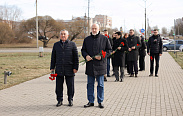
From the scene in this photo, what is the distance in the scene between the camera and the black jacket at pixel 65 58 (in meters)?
6.56

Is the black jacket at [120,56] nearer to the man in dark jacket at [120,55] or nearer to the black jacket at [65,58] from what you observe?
the man in dark jacket at [120,55]

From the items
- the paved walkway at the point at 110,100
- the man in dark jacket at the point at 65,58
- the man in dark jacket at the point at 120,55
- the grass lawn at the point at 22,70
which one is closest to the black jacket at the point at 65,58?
the man in dark jacket at the point at 65,58

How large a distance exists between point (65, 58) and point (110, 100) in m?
1.75

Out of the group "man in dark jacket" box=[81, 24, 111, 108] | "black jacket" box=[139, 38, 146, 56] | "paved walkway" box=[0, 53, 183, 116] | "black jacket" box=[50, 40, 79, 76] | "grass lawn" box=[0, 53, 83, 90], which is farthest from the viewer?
"black jacket" box=[139, 38, 146, 56]

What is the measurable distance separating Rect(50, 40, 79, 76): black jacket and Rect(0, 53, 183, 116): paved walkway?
0.88 meters

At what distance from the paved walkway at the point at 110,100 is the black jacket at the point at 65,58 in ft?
2.88

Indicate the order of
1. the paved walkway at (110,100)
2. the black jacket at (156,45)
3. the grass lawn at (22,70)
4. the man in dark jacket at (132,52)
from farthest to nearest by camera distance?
the man in dark jacket at (132,52) < the black jacket at (156,45) < the grass lawn at (22,70) < the paved walkway at (110,100)

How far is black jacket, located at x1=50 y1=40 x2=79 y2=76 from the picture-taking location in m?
6.56

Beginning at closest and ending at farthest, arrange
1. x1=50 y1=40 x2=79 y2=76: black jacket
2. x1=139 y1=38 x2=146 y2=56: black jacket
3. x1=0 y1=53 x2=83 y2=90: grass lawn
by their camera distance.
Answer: x1=50 y1=40 x2=79 y2=76: black jacket
x1=0 y1=53 x2=83 y2=90: grass lawn
x1=139 y1=38 x2=146 y2=56: black jacket

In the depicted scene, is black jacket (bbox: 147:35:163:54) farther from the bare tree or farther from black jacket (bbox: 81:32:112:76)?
the bare tree

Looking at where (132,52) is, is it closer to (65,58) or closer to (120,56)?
(120,56)

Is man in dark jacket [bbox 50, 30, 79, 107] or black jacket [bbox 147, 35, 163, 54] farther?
black jacket [bbox 147, 35, 163, 54]

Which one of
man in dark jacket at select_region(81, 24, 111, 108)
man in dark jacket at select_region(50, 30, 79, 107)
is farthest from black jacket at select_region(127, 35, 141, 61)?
man in dark jacket at select_region(50, 30, 79, 107)

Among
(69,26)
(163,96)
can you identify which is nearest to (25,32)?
(69,26)
